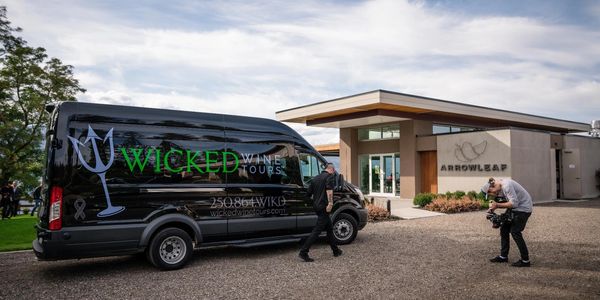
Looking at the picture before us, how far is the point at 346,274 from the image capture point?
664 centimetres

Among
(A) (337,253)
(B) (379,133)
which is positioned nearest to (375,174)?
(B) (379,133)

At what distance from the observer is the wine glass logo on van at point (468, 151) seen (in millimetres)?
19156

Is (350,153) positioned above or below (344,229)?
above

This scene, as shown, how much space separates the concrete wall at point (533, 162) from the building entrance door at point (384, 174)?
6612 mm

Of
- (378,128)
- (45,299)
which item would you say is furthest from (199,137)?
(378,128)

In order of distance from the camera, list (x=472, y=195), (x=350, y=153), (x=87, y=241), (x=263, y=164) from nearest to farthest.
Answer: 1. (x=87, y=241)
2. (x=263, y=164)
3. (x=472, y=195)
4. (x=350, y=153)

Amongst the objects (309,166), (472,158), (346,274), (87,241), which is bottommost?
(346,274)

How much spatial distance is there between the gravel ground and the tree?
20023 mm

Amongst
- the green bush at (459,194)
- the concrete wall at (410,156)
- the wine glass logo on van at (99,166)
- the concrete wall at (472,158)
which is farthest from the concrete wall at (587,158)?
the wine glass logo on van at (99,166)

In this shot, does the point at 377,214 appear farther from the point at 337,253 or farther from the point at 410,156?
the point at 410,156

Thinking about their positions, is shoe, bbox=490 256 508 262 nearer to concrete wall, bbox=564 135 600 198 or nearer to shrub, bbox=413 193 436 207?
shrub, bbox=413 193 436 207

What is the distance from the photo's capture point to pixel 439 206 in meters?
16.1

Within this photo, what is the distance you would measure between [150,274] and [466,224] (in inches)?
357

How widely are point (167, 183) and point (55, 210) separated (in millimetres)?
1660
